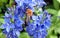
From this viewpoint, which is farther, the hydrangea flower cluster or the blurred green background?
the blurred green background

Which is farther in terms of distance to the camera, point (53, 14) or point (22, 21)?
point (53, 14)

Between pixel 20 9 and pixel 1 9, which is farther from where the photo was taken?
pixel 1 9

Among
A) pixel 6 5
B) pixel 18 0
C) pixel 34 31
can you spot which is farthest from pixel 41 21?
pixel 6 5

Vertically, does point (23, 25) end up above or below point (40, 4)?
below

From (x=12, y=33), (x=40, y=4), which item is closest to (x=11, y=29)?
(x=12, y=33)

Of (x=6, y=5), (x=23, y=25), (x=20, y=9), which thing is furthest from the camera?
(x=6, y=5)

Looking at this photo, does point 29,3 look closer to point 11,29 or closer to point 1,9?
point 11,29

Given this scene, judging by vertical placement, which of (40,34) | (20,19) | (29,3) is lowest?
(40,34)

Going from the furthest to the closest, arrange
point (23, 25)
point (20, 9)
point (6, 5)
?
point (6, 5), point (23, 25), point (20, 9)

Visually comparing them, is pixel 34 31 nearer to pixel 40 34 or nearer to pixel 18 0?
pixel 40 34

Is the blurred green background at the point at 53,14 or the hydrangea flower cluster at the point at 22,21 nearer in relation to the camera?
the hydrangea flower cluster at the point at 22,21
